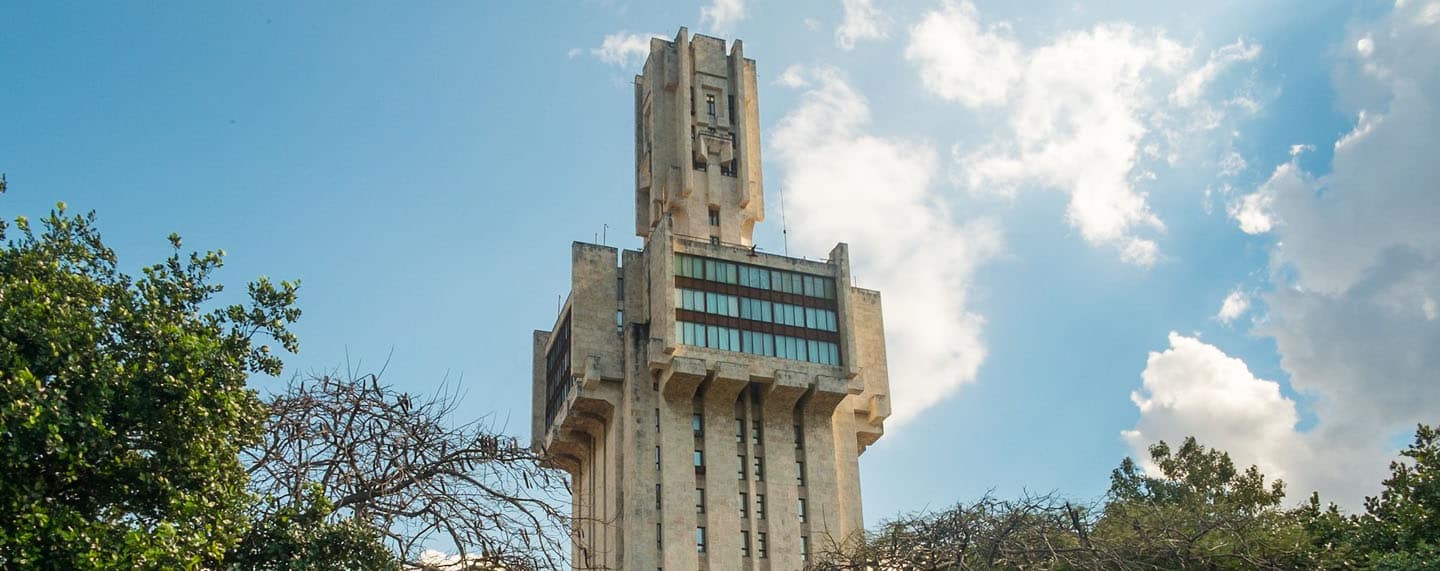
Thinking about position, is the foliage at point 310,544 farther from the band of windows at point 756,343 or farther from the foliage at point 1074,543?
the band of windows at point 756,343

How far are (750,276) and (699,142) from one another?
12.4m

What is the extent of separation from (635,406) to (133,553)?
53.1m

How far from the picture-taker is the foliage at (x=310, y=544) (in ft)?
62.6

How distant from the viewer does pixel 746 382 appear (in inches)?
2768

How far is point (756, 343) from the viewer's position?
235 feet

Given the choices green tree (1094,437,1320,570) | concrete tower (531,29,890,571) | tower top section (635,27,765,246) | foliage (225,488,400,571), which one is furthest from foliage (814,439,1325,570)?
tower top section (635,27,765,246)

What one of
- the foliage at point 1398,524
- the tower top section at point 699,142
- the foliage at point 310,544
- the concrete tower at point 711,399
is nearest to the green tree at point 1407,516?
the foliage at point 1398,524

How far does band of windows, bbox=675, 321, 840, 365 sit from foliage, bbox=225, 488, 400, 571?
5078 centimetres

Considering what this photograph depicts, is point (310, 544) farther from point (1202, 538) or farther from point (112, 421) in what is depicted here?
point (1202, 538)

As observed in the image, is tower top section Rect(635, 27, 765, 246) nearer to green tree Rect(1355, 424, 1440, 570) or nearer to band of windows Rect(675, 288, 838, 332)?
band of windows Rect(675, 288, 838, 332)

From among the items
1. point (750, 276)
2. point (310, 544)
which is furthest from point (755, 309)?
point (310, 544)

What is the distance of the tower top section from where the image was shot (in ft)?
266

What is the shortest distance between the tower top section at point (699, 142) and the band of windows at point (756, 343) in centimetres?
975

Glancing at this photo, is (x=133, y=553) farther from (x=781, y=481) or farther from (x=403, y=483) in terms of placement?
(x=781, y=481)
